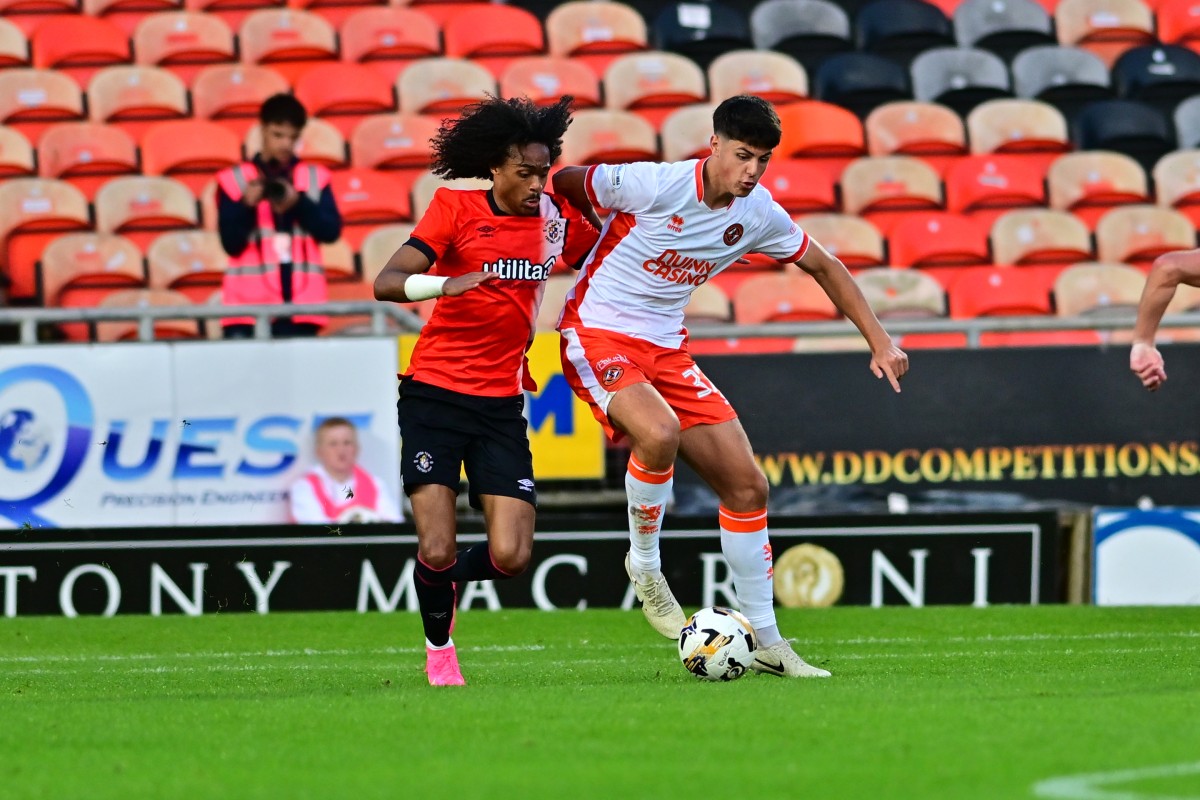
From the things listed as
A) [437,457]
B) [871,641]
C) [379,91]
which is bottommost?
[871,641]

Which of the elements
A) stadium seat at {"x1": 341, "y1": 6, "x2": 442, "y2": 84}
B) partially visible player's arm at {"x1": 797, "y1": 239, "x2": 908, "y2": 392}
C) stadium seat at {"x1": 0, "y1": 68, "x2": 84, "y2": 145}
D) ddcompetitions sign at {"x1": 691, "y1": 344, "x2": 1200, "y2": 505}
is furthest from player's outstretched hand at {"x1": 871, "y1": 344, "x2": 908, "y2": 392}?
stadium seat at {"x1": 0, "y1": 68, "x2": 84, "y2": 145}

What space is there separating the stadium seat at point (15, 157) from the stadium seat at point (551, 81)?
3841 millimetres

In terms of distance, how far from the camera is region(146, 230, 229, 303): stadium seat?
1366cm

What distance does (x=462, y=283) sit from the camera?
636 centimetres

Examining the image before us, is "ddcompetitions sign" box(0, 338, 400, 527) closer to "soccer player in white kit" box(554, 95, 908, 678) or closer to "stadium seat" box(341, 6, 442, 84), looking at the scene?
"soccer player in white kit" box(554, 95, 908, 678)

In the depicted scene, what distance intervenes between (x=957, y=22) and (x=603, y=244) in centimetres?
1045

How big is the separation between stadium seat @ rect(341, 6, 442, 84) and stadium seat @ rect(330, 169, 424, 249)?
6.29 feet

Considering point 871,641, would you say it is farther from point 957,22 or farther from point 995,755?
point 957,22

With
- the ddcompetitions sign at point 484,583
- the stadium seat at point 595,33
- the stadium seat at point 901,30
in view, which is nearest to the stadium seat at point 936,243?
the stadium seat at point 901,30

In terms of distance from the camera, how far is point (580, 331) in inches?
291

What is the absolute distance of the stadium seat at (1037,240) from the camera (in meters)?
14.5

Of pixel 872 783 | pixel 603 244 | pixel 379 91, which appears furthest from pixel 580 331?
pixel 379 91

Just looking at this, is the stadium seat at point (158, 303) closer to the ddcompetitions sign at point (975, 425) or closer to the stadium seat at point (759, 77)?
the ddcompetitions sign at point (975, 425)

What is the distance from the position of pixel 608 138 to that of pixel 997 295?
3.31 metres
